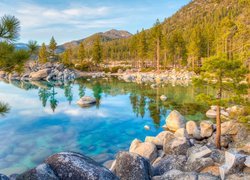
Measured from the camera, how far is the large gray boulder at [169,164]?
27.2 ft

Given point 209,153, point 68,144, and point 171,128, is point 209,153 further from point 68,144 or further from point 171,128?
point 68,144

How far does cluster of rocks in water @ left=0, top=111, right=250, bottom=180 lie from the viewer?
4969 millimetres

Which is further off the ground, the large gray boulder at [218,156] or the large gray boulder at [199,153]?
the large gray boulder at [199,153]

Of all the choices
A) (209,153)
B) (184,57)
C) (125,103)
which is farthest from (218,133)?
(184,57)

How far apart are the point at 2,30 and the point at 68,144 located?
396 inches

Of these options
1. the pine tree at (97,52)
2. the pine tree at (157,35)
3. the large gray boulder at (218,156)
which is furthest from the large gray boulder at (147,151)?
the pine tree at (97,52)

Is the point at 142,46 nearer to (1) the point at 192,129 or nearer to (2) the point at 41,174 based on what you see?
(1) the point at 192,129

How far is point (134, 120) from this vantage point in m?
18.8

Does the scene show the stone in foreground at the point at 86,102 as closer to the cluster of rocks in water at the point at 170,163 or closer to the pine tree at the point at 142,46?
the cluster of rocks in water at the point at 170,163

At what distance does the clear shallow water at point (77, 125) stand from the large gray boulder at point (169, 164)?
362 centimetres

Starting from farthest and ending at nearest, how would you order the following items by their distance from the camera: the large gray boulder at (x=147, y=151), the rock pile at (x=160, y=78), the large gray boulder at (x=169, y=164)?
1. the rock pile at (x=160, y=78)
2. the large gray boulder at (x=147, y=151)
3. the large gray boulder at (x=169, y=164)

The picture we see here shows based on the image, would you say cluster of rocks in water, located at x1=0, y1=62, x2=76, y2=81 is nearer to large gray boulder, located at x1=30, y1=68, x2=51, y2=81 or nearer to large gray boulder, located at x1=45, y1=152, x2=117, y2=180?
large gray boulder, located at x1=30, y1=68, x2=51, y2=81

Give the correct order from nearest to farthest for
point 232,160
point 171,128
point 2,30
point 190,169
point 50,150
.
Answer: point 2,30 → point 232,160 → point 190,169 → point 50,150 → point 171,128

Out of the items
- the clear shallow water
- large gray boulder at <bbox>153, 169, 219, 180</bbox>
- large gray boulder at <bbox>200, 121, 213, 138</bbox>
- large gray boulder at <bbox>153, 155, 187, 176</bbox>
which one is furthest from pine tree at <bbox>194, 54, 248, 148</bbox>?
the clear shallow water
